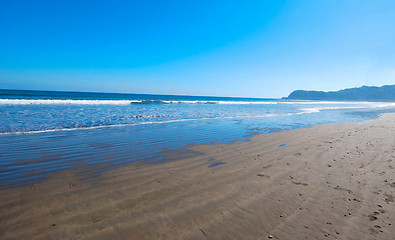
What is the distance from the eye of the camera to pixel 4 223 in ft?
8.83

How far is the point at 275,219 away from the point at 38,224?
347 centimetres

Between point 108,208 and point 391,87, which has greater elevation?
point 391,87

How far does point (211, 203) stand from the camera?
3408 millimetres

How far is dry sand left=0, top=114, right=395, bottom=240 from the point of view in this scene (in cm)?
266

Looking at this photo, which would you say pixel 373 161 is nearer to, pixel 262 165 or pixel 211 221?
pixel 262 165

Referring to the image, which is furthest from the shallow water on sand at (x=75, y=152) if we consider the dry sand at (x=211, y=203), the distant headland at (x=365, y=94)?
the distant headland at (x=365, y=94)

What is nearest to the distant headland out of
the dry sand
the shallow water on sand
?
the dry sand

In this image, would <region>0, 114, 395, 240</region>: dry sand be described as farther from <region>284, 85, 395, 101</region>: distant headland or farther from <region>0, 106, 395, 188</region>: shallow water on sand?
<region>284, 85, 395, 101</region>: distant headland

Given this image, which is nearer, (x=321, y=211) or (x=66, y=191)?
(x=321, y=211)

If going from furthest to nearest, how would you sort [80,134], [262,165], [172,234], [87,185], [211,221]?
[80,134], [262,165], [87,185], [211,221], [172,234]

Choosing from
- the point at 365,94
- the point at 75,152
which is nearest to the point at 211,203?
the point at 75,152

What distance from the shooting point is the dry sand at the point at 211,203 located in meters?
2.66

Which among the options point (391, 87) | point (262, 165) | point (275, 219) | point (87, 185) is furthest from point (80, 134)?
point (391, 87)

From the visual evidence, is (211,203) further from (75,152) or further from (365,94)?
(365,94)
